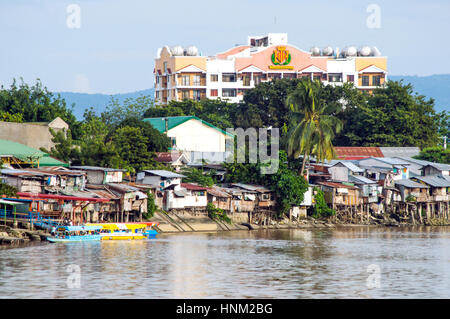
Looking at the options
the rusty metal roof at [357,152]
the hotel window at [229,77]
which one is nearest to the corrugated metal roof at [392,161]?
the rusty metal roof at [357,152]

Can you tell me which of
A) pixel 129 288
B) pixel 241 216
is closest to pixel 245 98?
pixel 241 216

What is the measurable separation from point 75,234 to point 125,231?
3.93m

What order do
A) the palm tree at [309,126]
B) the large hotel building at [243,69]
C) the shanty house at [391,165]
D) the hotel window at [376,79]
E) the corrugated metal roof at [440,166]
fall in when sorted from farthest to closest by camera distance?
the hotel window at [376,79] → the large hotel building at [243,69] → the corrugated metal roof at [440,166] → the shanty house at [391,165] → the palm tree at [309,126]

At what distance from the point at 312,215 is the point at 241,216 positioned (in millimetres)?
6245

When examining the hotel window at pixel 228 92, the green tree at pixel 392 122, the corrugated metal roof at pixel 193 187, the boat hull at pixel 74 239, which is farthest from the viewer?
the hotel window at pixel 228 92

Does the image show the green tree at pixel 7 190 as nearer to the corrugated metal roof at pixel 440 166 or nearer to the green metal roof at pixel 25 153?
the green metal roof at pixel 25 153

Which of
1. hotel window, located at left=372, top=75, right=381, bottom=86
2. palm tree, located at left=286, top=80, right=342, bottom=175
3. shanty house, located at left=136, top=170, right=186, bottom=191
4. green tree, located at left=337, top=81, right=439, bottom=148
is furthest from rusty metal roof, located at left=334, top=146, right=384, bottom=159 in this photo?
hotel window, located at left=372, top=75, right=381, bottom=86

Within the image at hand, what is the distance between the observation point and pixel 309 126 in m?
57.5

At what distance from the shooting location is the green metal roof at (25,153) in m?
48.9

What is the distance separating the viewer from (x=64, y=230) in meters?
40.8

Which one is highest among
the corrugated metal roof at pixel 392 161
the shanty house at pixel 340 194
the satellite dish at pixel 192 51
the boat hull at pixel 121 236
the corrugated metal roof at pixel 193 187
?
the satellite dish at pixel 192 51

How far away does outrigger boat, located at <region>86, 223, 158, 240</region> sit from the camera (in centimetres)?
4359

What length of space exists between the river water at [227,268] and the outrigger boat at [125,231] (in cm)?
103

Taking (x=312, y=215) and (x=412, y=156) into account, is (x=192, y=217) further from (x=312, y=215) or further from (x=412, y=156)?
(x=412, y=156)
